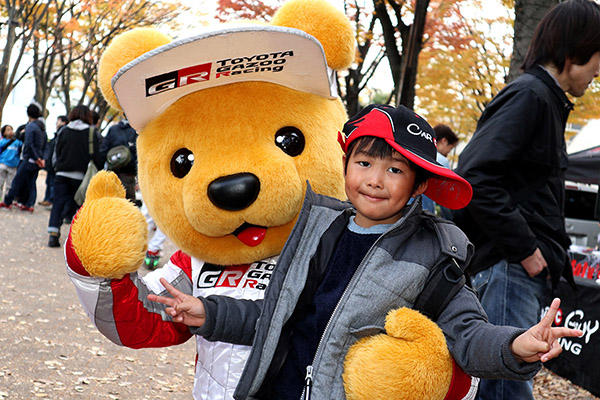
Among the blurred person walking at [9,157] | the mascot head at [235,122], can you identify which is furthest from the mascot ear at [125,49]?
the blurred person walking at [9,157]

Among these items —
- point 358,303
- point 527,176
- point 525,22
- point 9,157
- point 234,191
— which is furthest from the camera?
point 9,157

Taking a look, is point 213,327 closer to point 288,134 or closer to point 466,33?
point 288,134

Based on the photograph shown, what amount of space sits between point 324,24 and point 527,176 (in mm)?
1159

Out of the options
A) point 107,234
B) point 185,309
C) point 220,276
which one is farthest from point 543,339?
point 107,234

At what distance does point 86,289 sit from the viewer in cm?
190

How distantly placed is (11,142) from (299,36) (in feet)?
38.6

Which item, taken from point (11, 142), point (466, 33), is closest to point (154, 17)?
point (11, 142)

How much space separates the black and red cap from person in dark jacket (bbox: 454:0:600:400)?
702mm

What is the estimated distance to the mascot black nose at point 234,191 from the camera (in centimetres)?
196

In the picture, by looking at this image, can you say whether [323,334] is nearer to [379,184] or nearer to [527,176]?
[379,184]

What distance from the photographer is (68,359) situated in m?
4.65

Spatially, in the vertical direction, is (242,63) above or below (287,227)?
above

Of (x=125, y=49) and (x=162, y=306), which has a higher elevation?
(x=125, y=49)

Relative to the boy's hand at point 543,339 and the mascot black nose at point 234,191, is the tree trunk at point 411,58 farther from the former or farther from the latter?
the boy's hand at point 543,339
